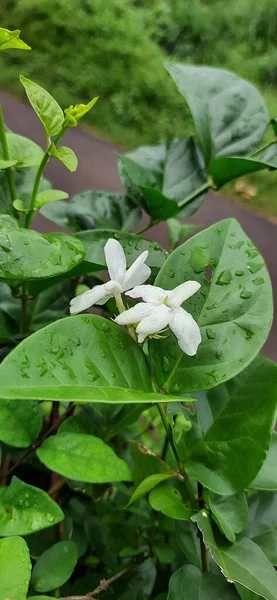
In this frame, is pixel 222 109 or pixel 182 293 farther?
pixel 222 109

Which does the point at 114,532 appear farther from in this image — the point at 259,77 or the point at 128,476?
the point at 259,77

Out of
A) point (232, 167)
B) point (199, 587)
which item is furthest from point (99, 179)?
point (199, 587)

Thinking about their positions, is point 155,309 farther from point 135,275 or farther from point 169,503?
point 169,503

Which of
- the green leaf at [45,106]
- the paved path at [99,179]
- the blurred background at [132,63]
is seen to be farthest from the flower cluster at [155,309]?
the blurred background at [132,63]

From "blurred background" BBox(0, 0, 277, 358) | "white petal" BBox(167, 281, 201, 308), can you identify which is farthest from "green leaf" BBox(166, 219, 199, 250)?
"blurred background" BBox(0, 0, 277, 358)

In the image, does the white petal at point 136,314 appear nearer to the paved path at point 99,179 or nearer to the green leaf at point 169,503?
the green leaf at point 169,503

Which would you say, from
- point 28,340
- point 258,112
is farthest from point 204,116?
point 28,340

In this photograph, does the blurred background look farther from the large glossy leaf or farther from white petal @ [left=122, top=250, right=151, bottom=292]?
white petal @ [left=122, top=250, right=151, bottom=292]
